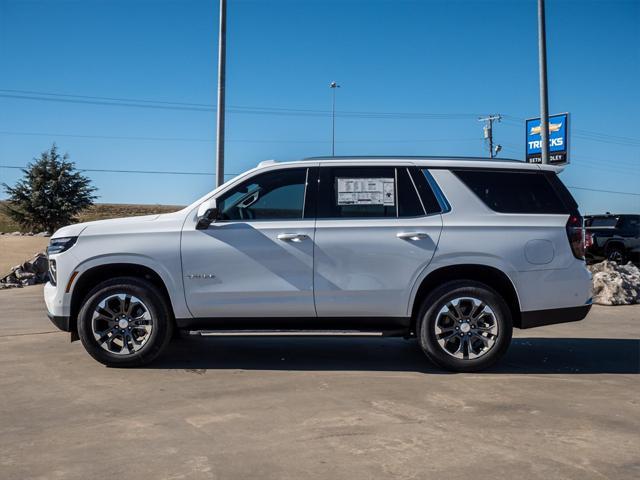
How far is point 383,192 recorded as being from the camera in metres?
6.10

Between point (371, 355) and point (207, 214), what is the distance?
7.77 feet

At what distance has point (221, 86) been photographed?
1370cm

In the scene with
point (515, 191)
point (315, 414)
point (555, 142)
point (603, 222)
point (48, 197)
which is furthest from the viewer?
point (48, 197)

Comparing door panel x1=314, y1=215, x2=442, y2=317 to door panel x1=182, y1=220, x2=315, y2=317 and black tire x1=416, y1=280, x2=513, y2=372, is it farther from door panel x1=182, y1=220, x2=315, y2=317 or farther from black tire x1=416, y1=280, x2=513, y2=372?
black tire x1=416, y1=280, x2=513, y2=372

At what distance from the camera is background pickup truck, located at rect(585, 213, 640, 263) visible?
1997cm

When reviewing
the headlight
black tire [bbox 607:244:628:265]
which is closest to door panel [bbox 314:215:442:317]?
the headlight

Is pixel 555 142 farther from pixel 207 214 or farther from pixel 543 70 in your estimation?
pixel 207 214

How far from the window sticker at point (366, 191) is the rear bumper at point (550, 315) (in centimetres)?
163

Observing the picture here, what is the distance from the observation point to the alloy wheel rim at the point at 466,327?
5.88 meters

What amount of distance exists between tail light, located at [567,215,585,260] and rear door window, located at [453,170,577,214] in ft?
0.37

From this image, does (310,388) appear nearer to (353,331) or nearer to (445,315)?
(353,331)

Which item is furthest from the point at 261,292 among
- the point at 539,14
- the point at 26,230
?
the point at 26,230

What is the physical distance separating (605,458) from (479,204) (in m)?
2.79

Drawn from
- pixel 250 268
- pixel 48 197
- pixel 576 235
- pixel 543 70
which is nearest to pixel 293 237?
pixel 250 268
